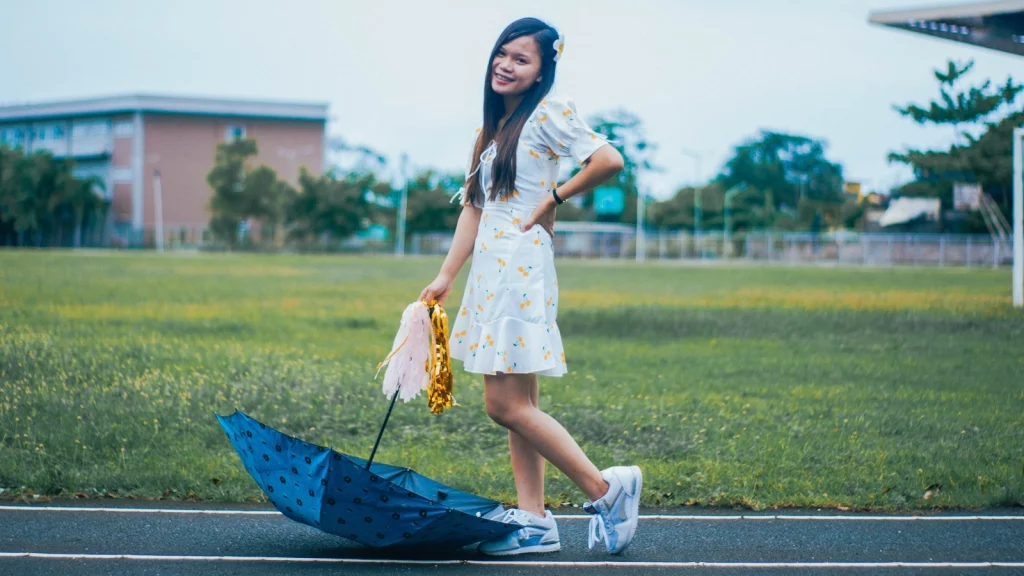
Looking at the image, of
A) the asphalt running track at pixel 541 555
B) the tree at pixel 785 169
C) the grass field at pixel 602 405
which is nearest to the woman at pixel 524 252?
the asphalt running track at pixel 541 555

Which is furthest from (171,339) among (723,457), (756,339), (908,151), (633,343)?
(908,151)

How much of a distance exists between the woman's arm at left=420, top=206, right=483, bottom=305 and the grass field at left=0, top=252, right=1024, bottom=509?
4.82 ft

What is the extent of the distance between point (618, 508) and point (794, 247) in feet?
221

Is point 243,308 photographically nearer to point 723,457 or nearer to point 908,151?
point 723,457

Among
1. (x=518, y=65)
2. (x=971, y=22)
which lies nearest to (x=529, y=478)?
(x=518, y=65)

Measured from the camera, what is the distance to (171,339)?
12.4m

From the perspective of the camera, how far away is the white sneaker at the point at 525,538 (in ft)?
14.4

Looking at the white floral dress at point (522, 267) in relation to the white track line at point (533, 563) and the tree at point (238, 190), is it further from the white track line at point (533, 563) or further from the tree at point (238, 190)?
the tree at point (238, 190)

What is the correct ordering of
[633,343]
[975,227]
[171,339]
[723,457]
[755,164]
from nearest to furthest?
[723,457] → [171,339] → [633,343] → [975,227] → [755,164]

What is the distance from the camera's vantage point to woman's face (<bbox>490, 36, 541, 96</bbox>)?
426 centimetres

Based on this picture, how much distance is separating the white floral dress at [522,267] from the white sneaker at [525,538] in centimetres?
A: 61

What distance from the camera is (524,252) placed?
165 inches

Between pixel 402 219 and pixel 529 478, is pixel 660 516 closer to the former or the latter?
pixel 529 478

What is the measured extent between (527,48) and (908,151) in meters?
45.6
